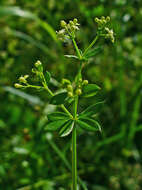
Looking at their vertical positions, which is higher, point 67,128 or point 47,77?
point 47,77

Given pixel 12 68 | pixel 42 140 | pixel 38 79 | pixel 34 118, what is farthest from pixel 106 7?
pixel 38 79

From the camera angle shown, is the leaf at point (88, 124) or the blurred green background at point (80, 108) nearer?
the leaf at point (88, 124)

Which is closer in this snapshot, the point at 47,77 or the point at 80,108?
the point at 47,77

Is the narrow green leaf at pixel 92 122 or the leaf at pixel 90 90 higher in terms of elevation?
the leaf at pixel 90 90

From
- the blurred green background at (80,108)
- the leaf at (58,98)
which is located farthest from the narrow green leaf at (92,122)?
the blurred green background at (80,108)

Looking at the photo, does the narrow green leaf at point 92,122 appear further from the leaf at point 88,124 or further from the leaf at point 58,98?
the leaf at point 58,98

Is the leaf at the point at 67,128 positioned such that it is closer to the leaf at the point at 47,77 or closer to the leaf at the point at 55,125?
the leaf at the point at 55,125

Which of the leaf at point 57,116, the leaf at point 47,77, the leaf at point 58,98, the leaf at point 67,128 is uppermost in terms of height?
the leaf at point 47,77

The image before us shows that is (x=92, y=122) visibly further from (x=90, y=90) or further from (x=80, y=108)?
(x=80, y=108)

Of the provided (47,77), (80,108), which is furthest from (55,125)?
(80,108)
